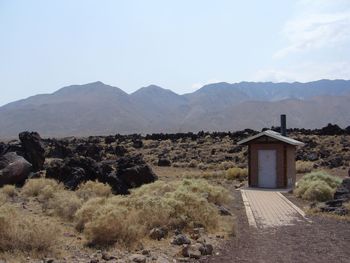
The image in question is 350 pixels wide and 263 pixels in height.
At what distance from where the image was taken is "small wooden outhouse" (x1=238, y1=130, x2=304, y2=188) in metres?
27.6

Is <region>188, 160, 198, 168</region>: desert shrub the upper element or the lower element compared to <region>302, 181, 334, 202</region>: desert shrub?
lower

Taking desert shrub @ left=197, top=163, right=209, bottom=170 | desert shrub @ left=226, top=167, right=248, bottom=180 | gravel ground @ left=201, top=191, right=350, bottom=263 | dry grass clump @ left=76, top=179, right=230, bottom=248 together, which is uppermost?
dry grass clump @ left=76, top=179, right=230, bottom=248

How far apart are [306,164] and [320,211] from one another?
22.4 m

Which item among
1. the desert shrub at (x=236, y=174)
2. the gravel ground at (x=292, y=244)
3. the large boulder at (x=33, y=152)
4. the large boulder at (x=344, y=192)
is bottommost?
the desert shrub at (x=236, y=174)

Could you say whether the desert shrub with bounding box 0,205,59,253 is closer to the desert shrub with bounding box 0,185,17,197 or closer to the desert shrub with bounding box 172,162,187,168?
the desert shrub with bounding box 0,185,17,197

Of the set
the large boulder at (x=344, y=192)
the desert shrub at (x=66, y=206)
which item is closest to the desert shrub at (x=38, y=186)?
the desert shrub at (x=66, y=206)

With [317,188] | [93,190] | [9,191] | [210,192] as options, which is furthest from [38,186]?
[317,188]

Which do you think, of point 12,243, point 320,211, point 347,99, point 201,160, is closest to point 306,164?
point 201,160

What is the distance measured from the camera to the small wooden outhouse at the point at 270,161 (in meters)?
27.6

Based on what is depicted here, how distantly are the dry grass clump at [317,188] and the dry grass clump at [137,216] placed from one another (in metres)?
8.24

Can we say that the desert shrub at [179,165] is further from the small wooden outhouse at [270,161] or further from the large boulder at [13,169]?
the large boulder at [13,169]

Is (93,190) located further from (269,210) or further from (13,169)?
(13,169)

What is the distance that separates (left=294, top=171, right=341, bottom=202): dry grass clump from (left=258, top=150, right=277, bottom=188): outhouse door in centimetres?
373

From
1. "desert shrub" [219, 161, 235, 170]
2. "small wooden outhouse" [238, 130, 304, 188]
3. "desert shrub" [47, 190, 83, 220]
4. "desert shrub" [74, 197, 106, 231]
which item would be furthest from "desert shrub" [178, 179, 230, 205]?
"desert shrub" [219, 161, 235, 170]
